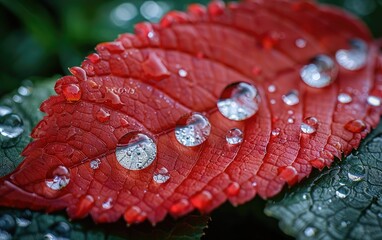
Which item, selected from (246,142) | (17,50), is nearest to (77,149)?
(246,142)

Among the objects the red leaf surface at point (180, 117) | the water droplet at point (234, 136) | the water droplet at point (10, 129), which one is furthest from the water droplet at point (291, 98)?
the water droplet at point (10, 129)

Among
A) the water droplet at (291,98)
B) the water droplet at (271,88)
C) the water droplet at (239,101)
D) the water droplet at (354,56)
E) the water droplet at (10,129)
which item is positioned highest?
the water droplet at (10,129)

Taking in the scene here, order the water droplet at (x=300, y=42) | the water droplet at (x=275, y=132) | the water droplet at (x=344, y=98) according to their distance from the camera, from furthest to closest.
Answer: the water droplet at (x=300, y=42) → the water droplet at (x=344, y=98) → the water droplet at (x=275, y=132)

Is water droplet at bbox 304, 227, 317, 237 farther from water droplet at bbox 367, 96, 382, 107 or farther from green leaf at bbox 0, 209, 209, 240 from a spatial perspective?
water droplet at bbox 367, 96, 382, 107

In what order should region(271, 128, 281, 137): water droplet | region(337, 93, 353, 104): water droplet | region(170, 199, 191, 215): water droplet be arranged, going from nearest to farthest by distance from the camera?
region(170, 199, 191, 215): water droplet, region(271, 128, 281, 137): water droplet, region(337, 93, 353, 104): water droplet

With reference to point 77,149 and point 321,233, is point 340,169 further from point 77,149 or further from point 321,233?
point 77,149

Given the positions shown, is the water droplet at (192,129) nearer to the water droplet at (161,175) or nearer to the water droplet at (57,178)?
the water droplet at (161,175)

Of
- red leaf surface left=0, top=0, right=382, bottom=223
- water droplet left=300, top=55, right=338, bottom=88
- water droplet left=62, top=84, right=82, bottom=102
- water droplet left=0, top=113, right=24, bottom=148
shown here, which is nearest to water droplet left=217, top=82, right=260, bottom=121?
red leaf surface left=0, top=0, right=382, bottom=223
